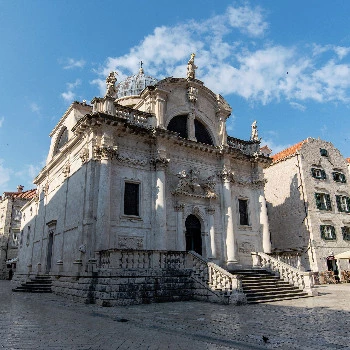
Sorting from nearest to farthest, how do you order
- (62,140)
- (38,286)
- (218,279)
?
1. (218,279)
2. (38,286)
3. (62,140)

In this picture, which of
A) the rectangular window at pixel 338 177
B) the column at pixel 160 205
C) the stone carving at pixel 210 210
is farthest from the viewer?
the rectangular window at pixel 338 177

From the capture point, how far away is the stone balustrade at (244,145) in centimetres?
2381

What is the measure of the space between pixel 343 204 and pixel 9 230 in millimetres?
44148

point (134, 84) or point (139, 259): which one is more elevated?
point (134, 84)

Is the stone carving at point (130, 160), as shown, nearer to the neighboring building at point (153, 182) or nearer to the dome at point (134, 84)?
the neighboring building at point (153, 182)

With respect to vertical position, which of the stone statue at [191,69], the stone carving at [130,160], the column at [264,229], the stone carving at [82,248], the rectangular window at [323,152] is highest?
the stone statue at [191,69]

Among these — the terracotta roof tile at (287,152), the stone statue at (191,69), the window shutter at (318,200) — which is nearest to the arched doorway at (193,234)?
the stone statue at (191,69)

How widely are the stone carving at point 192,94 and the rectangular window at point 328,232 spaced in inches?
625

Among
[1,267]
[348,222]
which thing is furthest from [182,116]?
[1,267]

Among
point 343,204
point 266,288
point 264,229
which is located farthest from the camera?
point 343,204

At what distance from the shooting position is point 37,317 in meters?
9.53

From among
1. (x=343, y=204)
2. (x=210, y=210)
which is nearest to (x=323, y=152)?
(x=343, y=204)

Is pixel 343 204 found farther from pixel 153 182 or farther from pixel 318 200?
pixel 153 182

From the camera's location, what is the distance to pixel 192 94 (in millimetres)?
21859
